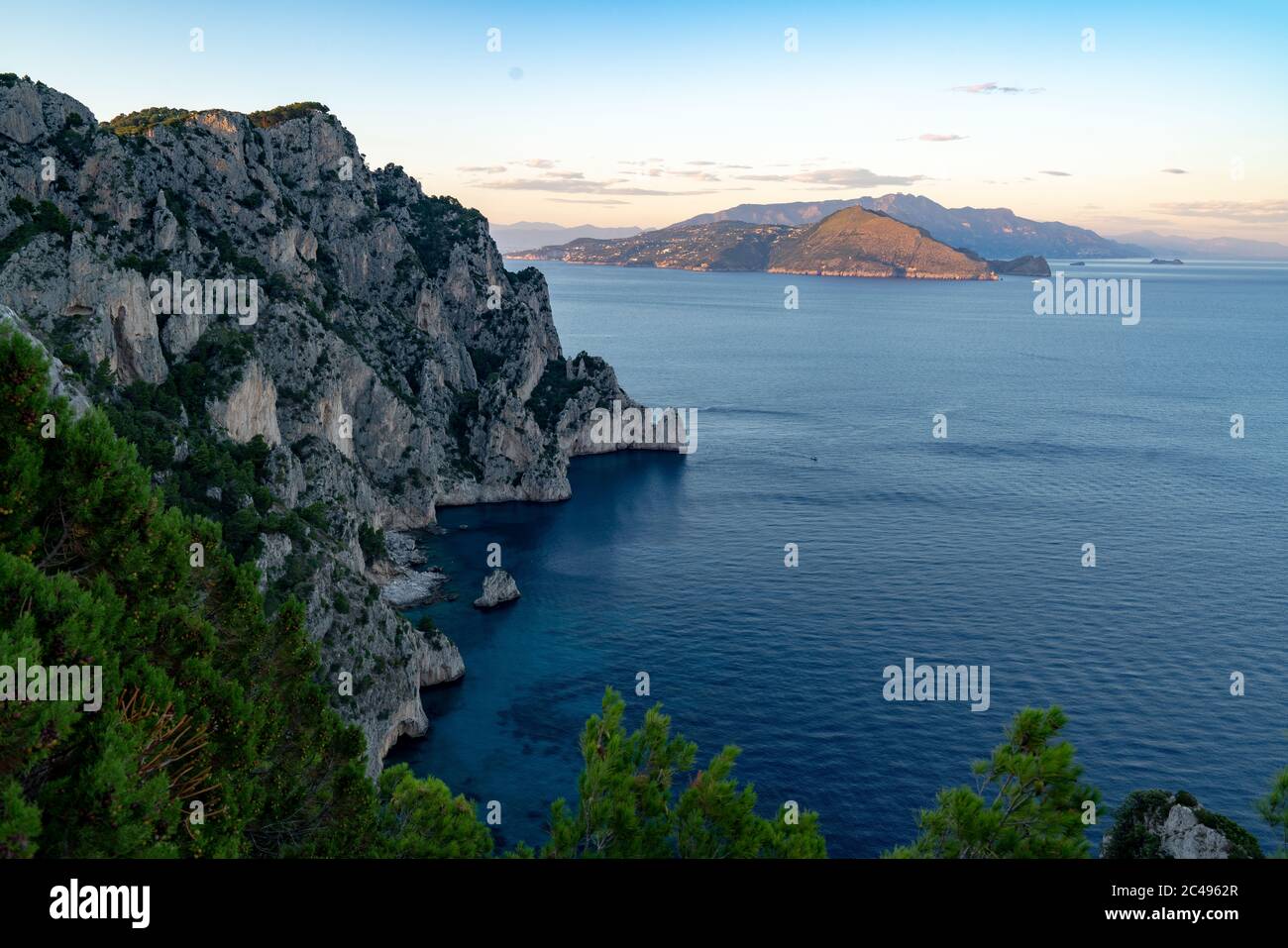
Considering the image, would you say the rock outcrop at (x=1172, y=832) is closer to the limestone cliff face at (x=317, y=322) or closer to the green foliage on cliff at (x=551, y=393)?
the limestone cliff face at (x=317, y=322)

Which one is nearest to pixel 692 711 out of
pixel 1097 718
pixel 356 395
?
pixel 1097 718

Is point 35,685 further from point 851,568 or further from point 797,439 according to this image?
point 797,439

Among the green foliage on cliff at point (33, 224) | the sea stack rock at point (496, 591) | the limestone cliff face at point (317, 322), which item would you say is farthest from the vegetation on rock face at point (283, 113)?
the sea stack rock at point (496, 591)

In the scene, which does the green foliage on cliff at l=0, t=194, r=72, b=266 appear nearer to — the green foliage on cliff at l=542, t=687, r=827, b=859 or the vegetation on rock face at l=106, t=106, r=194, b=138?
the vegetation on rock face at l=106, t=106, r=194, b=138

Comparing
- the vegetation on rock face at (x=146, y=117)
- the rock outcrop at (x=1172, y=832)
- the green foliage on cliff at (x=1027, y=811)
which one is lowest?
the rock outcrop at (x=1172, y=832)

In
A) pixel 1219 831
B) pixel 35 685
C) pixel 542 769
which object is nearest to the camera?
pixel 35 685

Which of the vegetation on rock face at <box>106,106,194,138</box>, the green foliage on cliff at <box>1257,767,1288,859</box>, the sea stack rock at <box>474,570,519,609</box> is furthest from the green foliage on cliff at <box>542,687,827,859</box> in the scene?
the vegetation on rock face at <box>106,106,194,138</box>
